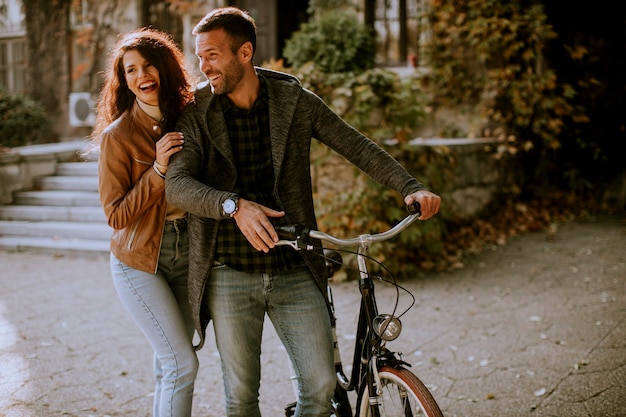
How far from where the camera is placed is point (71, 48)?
13812 millimetres

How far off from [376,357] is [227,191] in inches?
33.9

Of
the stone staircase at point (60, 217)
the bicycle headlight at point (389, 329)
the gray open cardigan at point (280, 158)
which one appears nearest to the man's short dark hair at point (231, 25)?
the gray open cardigan at point (280, 158)

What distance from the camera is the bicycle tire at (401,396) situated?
2232mm

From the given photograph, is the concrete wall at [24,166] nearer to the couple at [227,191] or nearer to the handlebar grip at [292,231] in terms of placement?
the couple at [227,191]

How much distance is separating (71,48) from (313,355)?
1300 cm

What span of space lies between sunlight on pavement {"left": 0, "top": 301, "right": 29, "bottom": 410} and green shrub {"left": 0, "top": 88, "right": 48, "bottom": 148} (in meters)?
7.50

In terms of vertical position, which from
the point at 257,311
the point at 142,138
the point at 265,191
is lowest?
the point at 257,311

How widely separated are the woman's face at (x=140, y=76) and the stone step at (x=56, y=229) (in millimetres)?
5381

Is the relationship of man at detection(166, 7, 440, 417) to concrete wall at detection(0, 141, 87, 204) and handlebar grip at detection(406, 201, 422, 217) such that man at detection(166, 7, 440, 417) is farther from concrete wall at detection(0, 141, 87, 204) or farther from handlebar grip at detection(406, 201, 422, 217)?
concrete wall at detection(0, 141, 87, 204)

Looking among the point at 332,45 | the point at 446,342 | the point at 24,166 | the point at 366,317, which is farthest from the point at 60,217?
the point at 366,317

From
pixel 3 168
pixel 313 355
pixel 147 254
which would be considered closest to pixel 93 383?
pixel 147 254

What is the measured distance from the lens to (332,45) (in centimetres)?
923

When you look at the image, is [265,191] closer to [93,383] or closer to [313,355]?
[313,355]

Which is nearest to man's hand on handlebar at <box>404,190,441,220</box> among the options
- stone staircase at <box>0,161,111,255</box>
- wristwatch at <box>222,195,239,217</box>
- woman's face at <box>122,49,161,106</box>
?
wristwatch at <box>222,195,239,217</box>
